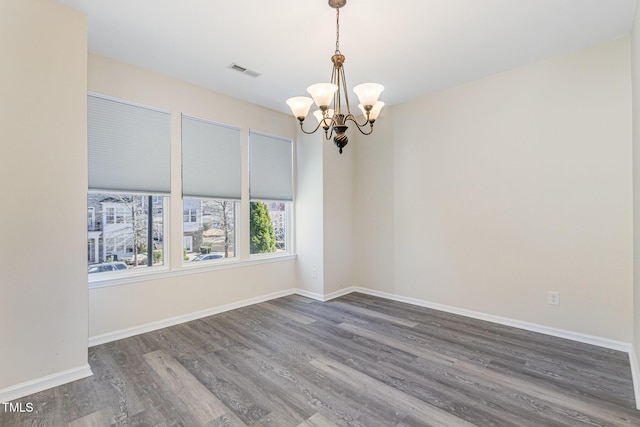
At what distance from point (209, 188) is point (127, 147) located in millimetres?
968

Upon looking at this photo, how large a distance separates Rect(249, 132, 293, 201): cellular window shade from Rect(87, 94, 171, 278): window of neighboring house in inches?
44.4

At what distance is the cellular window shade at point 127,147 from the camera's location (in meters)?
3.04

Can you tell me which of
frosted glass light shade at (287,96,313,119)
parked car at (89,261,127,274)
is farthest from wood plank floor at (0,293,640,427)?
frosted glass light shade at (287,96,313,119)

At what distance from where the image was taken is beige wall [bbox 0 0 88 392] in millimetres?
2121

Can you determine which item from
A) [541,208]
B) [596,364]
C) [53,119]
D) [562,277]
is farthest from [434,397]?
[53,119]

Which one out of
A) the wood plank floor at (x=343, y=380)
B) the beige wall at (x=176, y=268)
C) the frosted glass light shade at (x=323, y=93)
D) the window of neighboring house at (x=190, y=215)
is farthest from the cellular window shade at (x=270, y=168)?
the frosted glass light shade at (x=323, y=93)

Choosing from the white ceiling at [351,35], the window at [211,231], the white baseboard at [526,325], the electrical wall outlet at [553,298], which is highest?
the white ceiling at [351,35]

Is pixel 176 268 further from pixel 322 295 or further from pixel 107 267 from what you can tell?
pixel 322 295

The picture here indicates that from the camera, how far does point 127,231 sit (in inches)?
131

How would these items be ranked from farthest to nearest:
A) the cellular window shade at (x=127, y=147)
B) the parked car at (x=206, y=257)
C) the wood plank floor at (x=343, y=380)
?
1. the parked car at (x=206, y=257)
2. the cellular window shade at (x=127, y=147)
3. the wood plank floor at (x=343, y=380)

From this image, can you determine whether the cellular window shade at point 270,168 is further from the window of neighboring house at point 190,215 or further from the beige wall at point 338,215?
the window of neighboring house at point 190,215

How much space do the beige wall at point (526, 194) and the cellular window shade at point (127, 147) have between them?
2.98 meters

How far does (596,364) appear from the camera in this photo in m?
2.57

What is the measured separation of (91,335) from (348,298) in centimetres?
305
